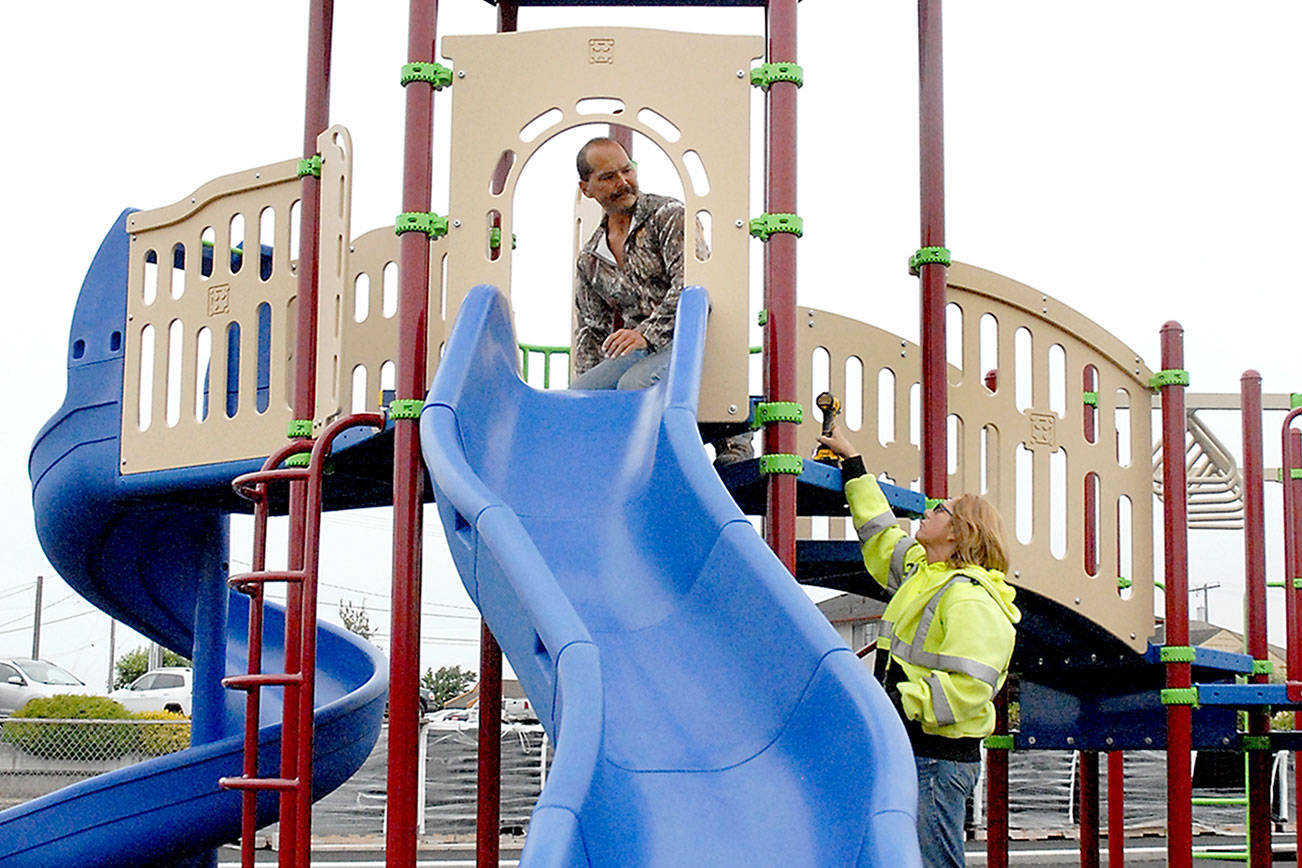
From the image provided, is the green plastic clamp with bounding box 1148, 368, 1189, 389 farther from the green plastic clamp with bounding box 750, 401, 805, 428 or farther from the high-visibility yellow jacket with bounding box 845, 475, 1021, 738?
the high-visibility yellow jacket with bounding box 845, 475, 1021, 738

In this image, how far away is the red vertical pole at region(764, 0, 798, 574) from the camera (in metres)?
5.30

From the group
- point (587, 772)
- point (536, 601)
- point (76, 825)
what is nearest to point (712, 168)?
point (536, 601)

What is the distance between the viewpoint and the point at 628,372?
19.3ft

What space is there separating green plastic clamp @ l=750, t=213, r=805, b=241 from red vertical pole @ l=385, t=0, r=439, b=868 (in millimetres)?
1198

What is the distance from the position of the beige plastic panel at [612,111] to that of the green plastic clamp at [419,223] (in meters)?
0.08

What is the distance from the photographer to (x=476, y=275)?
5.57 meters

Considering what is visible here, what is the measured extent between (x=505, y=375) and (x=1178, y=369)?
116 inches

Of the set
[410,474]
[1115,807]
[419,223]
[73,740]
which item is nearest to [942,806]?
[410,474]

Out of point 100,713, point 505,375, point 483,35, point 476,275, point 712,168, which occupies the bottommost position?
point 100,713

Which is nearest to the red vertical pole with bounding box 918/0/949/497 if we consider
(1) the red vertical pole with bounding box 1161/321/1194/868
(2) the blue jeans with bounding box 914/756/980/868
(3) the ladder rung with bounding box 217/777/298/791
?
(1) the red vertical pole with bounding box 1161/321/1194/868

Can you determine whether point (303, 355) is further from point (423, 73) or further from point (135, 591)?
point (135, 591)

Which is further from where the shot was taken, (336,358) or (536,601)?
(336,358)

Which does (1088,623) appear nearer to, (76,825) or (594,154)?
(594,154)

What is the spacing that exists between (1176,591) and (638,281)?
257 cm
